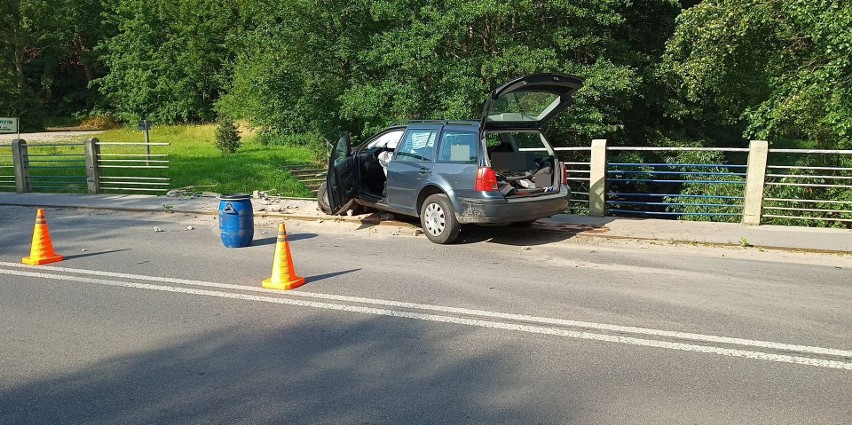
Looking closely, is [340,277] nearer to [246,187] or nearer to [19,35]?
[246,187]

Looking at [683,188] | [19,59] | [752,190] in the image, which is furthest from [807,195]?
[19,59]

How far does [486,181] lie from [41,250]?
622 cm

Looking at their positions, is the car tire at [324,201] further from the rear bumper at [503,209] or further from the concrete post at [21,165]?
the concrete post at [21,165]

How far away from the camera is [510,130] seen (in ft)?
31.6

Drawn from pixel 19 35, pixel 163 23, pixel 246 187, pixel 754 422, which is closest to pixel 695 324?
pixel 754 422

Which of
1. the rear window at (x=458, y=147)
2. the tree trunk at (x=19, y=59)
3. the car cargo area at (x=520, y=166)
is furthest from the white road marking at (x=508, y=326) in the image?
the tree trunk at (x=19, y=59)

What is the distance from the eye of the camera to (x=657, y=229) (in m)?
10.7

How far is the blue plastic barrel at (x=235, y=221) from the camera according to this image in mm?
9672

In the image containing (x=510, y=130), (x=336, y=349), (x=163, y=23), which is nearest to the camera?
(x=336, y=349)

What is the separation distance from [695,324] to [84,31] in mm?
59010

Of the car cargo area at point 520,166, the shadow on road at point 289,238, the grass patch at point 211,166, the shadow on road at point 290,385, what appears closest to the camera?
the shadow on road at point 290,385

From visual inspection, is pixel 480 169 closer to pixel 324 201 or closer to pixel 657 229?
pixel 657 229

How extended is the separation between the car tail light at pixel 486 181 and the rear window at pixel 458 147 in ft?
0.93

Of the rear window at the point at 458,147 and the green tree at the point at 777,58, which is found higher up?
the green tree at the point at 777,58
